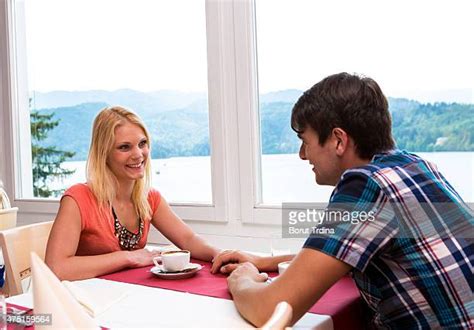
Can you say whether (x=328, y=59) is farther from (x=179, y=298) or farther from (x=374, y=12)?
(x=179, y=298)

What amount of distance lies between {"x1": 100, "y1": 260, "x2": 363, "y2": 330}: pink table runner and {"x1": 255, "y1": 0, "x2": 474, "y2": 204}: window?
0.89 metres

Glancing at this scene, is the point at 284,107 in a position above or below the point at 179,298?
above

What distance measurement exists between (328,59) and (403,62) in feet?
1.11

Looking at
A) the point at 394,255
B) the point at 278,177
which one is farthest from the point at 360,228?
the point at 278,177

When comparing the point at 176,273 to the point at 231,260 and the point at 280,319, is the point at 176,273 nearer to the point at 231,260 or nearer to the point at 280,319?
the point at 231,260

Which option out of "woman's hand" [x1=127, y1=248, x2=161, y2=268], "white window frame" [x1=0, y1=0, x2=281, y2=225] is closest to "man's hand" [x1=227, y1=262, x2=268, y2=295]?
"woman's hand" [x1=127, y1=248, x2=161, y2=268]

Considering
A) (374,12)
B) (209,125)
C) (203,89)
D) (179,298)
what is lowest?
(179,298)

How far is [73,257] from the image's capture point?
1707mm

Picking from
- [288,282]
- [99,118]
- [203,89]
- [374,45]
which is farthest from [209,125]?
[288,282]

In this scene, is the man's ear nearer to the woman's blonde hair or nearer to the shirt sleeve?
the shirt sleeve

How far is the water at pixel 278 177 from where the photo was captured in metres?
2.09

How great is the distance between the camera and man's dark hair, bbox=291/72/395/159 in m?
1.20

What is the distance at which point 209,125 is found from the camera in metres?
2.62

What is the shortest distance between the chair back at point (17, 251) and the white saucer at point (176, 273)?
54 cm
